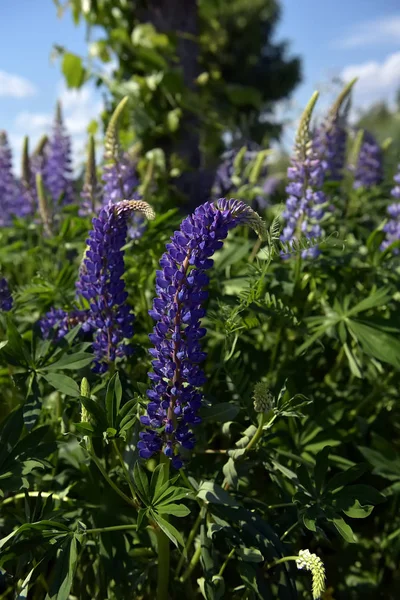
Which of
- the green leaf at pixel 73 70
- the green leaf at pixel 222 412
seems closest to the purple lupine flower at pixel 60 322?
the green leaf at pixel 222 412

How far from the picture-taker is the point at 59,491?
1727 millimetres

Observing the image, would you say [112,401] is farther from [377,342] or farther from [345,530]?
[377,342]

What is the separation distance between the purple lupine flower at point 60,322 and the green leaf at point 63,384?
184 millimetres

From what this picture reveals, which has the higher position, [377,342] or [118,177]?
[118,177]

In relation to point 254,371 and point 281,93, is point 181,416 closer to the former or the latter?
point 254,371

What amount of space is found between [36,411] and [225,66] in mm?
22421

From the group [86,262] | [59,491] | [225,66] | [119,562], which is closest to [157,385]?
[86,262]

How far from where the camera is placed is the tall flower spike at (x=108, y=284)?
1.49 meters

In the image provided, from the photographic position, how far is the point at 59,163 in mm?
3611

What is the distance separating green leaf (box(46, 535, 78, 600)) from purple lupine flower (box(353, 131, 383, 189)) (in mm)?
3017

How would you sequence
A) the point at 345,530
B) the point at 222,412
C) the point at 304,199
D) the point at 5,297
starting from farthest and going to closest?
the point at 304,199, the point at 5,297, the point at 222,412, the point at 345,530

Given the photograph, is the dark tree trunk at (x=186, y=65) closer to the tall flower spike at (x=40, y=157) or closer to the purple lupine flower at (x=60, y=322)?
the tall flower spike at (x=40, y=157)

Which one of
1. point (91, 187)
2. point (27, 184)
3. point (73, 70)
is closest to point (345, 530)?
point (91, 187)

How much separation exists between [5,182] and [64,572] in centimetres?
A: 289
